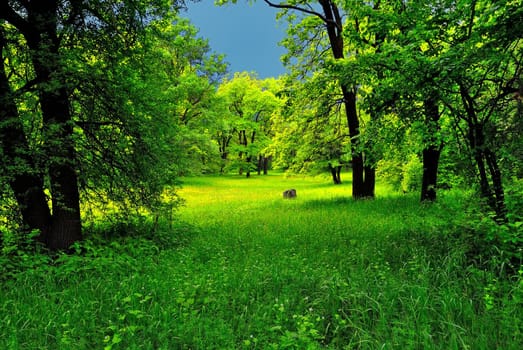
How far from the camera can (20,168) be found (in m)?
5.02

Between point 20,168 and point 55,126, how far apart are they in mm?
864

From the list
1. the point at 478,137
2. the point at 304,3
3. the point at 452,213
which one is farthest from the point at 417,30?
the point at 304,3

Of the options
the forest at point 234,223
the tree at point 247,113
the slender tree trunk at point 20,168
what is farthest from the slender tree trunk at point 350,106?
the tree at point 247,113

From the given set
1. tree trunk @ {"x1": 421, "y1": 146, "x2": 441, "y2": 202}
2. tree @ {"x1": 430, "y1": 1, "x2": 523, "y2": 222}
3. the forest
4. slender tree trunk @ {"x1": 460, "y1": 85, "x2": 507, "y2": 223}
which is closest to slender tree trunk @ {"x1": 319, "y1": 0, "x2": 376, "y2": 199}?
Result: tree trunk @ {"x1": 421, "y1": 146, "x2": 441, "y2": 202}

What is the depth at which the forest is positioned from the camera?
3.34 metres

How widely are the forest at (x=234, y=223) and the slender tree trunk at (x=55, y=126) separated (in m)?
0.04

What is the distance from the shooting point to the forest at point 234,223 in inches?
131

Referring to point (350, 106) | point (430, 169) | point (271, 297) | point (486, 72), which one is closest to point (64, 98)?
point (271, 297)

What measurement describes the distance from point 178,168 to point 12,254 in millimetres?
3671

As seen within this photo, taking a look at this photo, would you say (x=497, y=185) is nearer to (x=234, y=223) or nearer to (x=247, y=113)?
(x=234, y=223)

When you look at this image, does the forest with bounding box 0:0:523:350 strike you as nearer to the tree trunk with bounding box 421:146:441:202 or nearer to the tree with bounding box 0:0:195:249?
the tree with bounding box 0:0:195:249

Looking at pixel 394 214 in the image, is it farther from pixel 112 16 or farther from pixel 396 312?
pixel 112 16

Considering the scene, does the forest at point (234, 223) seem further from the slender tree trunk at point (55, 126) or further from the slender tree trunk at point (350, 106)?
the slender tree trunk at point (350, 106)

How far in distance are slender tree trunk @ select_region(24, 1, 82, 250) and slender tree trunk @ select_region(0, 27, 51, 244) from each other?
24cm
